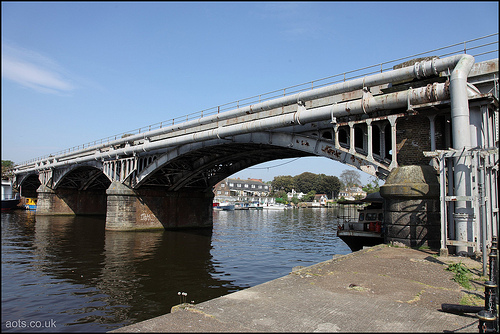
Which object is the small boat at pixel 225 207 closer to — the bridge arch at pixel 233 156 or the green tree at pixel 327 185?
the bridge arch at pixel 233 156

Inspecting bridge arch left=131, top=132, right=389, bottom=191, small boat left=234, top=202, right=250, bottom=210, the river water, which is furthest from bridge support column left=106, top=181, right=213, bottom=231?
small boat left=234, top=202, right=250, bottom=210

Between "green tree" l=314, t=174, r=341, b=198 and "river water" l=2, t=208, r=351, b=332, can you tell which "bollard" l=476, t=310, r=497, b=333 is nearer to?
"river water" l=2, t=208, r=351, b=332

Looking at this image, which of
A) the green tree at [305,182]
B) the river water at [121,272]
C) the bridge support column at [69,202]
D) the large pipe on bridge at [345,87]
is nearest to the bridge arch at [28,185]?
the bridge support column at [69,202]

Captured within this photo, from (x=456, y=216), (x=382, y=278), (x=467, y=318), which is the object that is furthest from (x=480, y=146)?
(x=467, y=318)

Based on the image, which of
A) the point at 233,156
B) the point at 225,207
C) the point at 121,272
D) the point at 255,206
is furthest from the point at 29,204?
→ the point at 121,272

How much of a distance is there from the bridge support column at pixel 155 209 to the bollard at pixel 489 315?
111 feet

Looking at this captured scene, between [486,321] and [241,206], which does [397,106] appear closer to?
[486,321]

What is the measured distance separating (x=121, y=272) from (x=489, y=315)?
54.8 feet

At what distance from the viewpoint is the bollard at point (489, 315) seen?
502 cm

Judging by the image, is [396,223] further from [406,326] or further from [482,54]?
[406,326]

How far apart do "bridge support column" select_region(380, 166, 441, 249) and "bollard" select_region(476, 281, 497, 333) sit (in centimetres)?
770

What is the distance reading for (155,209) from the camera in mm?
37875

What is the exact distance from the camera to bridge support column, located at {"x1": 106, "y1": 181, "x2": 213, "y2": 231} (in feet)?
116

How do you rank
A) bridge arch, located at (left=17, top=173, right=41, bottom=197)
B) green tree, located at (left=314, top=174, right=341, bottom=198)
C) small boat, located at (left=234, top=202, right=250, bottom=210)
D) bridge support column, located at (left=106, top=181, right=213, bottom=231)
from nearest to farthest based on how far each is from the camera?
bridge support column, located at (left=106, top=181, right=213, bottom=231), bridge arch, located at (left=17, top=173, right=41, bottom=197), small boat, located at (left=234, top=202, right=250, bottom=210), green tree, located at (left=314, top=174, right=341, bottom=198)
